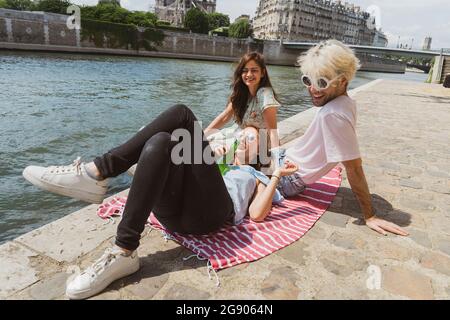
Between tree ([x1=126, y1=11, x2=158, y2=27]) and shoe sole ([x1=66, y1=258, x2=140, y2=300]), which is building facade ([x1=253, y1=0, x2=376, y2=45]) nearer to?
tree ([x1=126, y1=11, x2=158, y2=27])

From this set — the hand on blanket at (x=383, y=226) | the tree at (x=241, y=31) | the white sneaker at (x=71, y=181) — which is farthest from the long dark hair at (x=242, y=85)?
the tree at (x=241, y=31)

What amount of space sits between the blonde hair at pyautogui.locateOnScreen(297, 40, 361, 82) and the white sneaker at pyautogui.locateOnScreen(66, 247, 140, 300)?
5.79 ft

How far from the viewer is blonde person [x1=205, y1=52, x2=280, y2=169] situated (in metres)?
3.47

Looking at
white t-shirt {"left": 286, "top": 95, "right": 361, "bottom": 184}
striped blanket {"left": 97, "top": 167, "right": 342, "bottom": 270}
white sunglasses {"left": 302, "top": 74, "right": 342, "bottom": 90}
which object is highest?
white sunglasses {"left": 302, "top": 74, "right": 342, "bottom": 90}

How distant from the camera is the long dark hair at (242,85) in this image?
11.5 ft

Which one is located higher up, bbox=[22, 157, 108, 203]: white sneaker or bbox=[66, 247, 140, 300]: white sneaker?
bbox=[22, 157, 108, 203]: white sneaker

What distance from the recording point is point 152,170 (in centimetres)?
188

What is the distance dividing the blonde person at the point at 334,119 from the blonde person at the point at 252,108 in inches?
22.0

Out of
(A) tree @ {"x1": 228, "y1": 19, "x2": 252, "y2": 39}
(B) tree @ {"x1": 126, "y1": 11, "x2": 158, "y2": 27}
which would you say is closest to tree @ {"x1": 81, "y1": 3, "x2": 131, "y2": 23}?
(B) tree @ {"x1": 126, "y1": 11, "x2": 158, "y2": 27}

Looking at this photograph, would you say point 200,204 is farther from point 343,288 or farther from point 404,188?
point 404,188

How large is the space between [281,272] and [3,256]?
174 cm

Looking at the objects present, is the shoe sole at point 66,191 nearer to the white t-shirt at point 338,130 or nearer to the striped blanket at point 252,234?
the striped blanket at point 252,234

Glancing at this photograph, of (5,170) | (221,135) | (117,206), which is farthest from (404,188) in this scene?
(5,170)

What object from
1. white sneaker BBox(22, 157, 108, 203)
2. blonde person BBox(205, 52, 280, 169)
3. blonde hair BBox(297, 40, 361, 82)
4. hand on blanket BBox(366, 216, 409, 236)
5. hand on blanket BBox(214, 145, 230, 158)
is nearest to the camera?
white sneaker BBox(22, 157, 108, 203)
